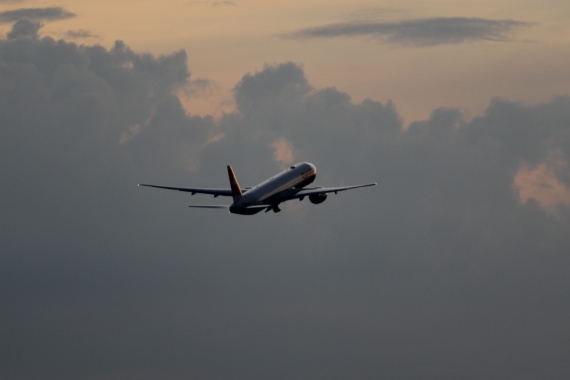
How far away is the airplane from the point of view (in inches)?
5827

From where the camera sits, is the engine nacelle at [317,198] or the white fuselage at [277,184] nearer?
the white fuselage at [277,184]

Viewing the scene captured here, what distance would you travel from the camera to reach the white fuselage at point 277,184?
149 metres

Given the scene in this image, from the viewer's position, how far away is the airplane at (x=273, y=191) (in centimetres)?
14800

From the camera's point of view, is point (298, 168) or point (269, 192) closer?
point (269, 192)

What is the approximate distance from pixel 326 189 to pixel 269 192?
1212 cm

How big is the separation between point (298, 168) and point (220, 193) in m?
16.3

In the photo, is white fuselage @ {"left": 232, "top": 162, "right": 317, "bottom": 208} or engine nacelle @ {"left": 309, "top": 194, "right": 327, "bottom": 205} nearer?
white fuselage @ {"left": 232, "top": 162, "right": 317, "bottom": 208}

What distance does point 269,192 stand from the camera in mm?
153750

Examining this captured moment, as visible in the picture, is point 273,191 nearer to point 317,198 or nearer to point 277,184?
point 277,184

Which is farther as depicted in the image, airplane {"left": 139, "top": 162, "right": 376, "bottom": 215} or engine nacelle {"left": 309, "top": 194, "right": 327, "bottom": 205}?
engine nacelle {"left": 309, "top": 194, "right": 327, "bottom": 205}

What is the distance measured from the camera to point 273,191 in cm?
15512

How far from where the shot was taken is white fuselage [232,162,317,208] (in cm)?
14900

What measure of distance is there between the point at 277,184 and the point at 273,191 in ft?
9.92

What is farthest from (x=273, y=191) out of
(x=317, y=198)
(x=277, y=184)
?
(x=317, y=198)
